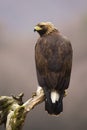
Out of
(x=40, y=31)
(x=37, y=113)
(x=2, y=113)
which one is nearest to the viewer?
(x=2, y=113)

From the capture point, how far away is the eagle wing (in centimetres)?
1031

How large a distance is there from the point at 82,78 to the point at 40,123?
2.62 metres

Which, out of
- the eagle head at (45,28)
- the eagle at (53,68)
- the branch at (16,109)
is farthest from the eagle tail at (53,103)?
the eagle head at (45,28)

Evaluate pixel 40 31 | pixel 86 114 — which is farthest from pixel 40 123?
pixel 40 31

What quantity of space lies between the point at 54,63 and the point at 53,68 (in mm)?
73

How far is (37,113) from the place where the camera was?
24.3 m

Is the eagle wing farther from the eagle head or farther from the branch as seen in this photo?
the eagle head

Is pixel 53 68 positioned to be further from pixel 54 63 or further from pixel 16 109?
pixel 16 109

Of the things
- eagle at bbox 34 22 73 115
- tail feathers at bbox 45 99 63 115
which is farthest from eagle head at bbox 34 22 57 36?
tail feathers at bbox 45 99 63 115

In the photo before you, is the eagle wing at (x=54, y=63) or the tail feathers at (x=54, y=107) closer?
the tail feathers at (x=54, y=107)

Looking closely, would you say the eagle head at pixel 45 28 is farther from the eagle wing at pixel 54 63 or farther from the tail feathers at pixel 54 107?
the tail feathers at pixel 54 107

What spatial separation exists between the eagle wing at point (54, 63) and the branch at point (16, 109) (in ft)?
0.73

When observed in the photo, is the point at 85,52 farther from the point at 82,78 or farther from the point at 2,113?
the point at 2,113

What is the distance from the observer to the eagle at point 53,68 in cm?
1020
